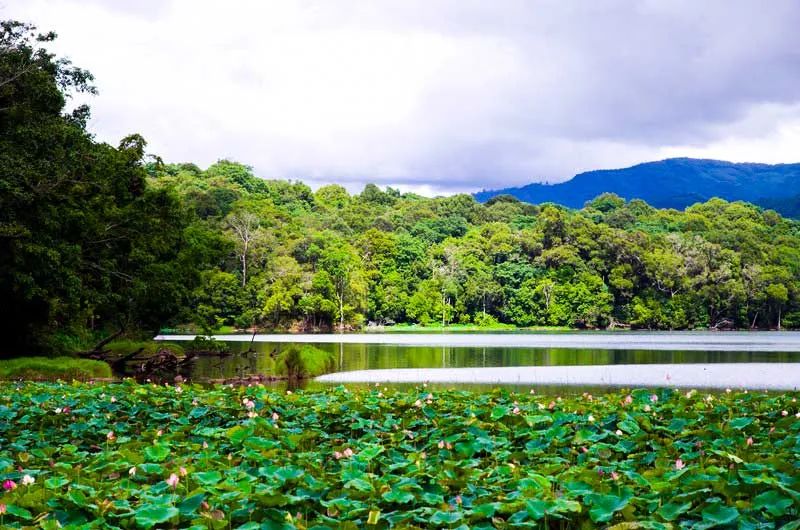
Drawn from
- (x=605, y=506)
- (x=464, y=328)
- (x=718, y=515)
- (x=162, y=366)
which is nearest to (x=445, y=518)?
(x=605, y=506)

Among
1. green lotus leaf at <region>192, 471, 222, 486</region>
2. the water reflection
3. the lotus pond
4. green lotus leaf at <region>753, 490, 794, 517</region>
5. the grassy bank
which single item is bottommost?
the grassy bank

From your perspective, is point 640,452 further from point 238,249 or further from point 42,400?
point 238,249

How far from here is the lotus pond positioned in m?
4.37

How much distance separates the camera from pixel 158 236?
31.0 metres

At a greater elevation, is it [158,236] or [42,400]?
[158,236]

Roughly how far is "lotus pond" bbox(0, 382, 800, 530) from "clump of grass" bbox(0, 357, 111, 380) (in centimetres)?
1283

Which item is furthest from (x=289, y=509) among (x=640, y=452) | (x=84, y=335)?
(x=84, y=335)

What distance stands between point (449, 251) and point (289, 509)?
82.6 meters

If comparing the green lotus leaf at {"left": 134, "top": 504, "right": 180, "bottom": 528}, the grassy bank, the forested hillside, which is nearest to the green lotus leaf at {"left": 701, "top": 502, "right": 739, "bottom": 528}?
the green lotus leaf at {"left": 134, "top": 504, "right": 180, "bottom": 528}

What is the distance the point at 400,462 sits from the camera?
600 centimetres

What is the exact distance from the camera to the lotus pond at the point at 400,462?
4367 millimetres

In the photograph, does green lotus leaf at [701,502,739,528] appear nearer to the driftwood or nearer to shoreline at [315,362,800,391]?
shoreline at [315,362,800,391]

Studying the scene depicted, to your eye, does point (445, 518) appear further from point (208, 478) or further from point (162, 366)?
point (162, 366)

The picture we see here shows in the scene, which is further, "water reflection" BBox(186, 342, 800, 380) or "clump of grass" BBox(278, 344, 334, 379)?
"water reflection" BBox(186, 342, 800, 380)
